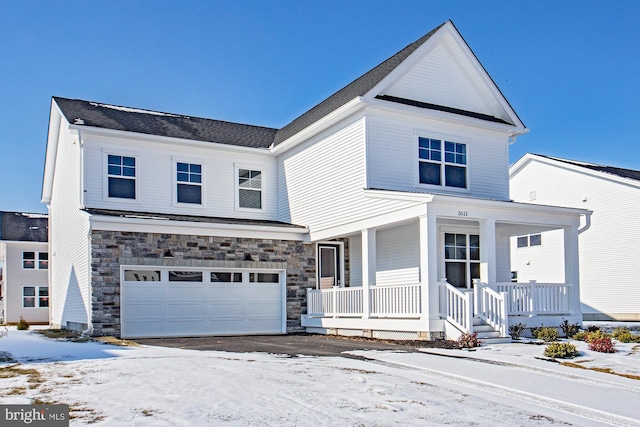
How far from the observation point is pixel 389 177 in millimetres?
17453

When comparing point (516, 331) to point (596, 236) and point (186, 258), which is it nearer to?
point (186, 258)

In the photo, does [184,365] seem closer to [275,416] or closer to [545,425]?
[275,416]

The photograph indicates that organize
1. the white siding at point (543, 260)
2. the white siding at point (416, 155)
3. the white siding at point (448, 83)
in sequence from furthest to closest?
1. the white siding at point (543, 260)
2. the white siding at point (448, 83)
3. the white siding at point (416, 155)

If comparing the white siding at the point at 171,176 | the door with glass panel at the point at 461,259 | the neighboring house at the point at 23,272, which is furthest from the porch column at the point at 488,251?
the neighboring house at the point at 23,272

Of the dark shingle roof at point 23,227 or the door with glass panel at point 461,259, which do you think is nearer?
the door with glass panel at point 461,259

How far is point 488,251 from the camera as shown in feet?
51.3

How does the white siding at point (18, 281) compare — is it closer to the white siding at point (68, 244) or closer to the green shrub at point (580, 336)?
the white siding at point (68, 244)

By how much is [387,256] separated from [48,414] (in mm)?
13575

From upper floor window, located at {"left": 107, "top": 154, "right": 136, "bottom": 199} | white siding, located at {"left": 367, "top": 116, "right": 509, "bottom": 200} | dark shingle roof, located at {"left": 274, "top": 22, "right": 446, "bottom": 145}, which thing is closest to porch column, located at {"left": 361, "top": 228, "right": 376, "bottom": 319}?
white siding, located at {"left": 367, "top": 116, "right": 509, "bottom": 200}

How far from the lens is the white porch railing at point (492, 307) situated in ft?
49.1

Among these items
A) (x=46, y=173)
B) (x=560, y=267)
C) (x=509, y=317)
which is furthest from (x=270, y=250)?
(x=560, y=267)

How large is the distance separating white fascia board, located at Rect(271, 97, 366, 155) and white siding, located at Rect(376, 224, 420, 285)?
3571mm

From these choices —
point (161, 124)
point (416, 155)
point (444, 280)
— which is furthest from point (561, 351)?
point (161, 124)

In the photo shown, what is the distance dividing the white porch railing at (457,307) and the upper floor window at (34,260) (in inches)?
1048
